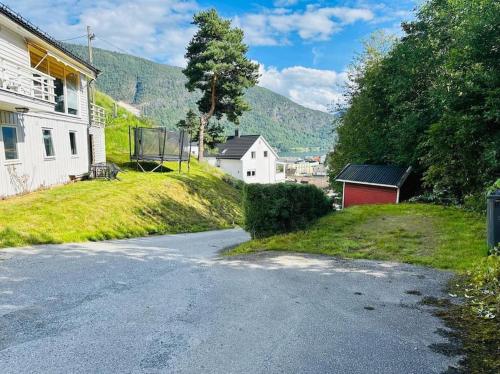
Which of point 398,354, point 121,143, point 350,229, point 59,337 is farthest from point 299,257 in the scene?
point 121,143

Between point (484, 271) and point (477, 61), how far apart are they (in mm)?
9734

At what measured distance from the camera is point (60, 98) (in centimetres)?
1669

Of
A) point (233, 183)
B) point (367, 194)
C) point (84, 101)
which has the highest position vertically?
point (84, 101)

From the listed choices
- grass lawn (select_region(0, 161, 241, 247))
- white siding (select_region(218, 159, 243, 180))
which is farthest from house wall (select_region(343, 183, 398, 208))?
white siding (select_region(218, 159, 243, 180))

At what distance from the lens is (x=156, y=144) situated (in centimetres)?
2186

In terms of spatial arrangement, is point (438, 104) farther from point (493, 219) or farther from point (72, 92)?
point (72, 92)

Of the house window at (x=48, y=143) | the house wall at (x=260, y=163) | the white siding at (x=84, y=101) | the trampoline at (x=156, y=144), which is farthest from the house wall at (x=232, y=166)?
the house window at (x=48, y=143)

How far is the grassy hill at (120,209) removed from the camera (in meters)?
10.0

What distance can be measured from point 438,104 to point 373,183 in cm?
611

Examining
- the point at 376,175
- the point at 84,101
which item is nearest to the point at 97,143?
the point at 84,101

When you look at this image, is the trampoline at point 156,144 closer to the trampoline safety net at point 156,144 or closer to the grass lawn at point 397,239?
the trampoline safety net at point 156,144

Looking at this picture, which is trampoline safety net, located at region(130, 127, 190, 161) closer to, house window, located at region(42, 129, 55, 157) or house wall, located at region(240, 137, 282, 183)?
house window, located at region(42, 129, 55, 157)

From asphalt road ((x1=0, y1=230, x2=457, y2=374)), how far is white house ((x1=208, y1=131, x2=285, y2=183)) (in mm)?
37265

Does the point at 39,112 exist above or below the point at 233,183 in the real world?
above
